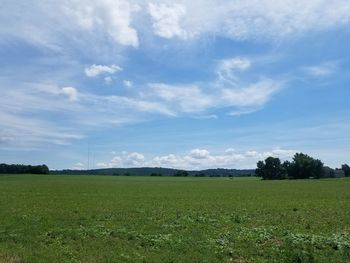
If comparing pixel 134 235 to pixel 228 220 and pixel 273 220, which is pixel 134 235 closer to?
pixel 228 220

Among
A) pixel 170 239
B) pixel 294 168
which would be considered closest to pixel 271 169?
pixel 294 168

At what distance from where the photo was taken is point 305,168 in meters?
183

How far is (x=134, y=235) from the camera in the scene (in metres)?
18.3

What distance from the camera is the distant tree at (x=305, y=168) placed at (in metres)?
183

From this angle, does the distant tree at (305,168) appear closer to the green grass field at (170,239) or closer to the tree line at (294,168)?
the tree line at (294,168)

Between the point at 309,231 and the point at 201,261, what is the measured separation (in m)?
8.62

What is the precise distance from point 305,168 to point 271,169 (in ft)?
47.6

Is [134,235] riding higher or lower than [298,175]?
lower

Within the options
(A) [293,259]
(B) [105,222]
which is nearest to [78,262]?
(A) [293,259]

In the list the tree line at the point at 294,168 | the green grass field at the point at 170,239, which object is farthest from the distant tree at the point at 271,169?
the green grass field at the point at 170,239

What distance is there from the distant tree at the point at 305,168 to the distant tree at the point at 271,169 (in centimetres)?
402

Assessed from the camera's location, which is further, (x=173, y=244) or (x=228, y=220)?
(x=228, y=220)

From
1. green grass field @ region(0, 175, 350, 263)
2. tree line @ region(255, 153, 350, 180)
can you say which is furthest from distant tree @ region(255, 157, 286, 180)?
green grass field @ region(0, 175, 350, 263)

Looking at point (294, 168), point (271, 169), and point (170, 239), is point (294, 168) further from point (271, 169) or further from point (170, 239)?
point (170, 239)
